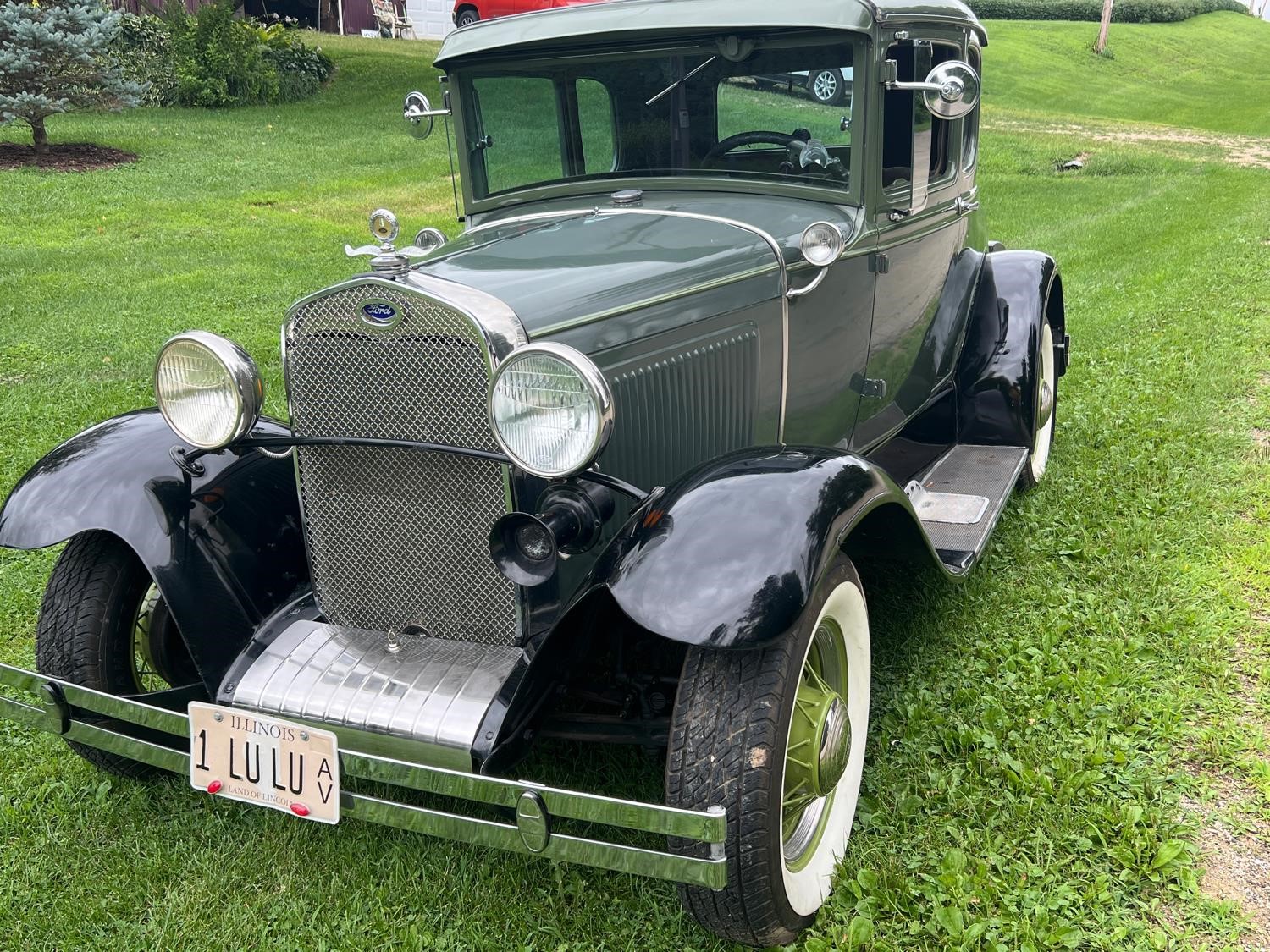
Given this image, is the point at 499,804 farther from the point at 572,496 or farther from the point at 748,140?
the point at 748,140

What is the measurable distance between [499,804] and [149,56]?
17878mm

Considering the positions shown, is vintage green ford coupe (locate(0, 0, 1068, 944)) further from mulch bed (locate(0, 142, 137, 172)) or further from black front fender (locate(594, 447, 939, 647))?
mulch bed (locate(0, 142, 137, 172))

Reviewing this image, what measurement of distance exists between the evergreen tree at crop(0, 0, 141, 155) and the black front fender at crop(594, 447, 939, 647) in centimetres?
1239

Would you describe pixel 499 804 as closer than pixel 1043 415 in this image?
Yes

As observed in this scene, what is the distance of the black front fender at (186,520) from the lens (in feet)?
8.36

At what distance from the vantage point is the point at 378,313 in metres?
2.32

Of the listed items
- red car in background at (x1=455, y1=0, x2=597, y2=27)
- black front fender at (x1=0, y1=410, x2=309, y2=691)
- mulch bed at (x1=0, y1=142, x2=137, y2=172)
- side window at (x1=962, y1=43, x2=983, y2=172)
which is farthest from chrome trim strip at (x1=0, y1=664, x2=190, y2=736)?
red car in background at (x1=455, y1=0, x2=597, y2=27)

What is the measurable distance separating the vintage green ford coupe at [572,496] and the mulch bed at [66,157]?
432 inches

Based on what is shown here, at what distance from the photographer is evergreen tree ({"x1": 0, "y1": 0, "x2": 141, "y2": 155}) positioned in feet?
38.2

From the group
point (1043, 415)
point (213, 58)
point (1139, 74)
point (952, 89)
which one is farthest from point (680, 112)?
point (1139, 74)

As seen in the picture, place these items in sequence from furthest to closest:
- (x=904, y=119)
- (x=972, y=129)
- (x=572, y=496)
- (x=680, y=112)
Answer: (x=972, y=129), (x=904, y=119), (x=680, y=112), (x=572, y=496)

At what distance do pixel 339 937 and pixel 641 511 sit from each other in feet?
3.82

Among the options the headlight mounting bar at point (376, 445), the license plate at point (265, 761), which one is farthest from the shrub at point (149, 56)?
the license plate at point (265, 761)

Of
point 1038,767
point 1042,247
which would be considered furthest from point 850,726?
point 1042,247
